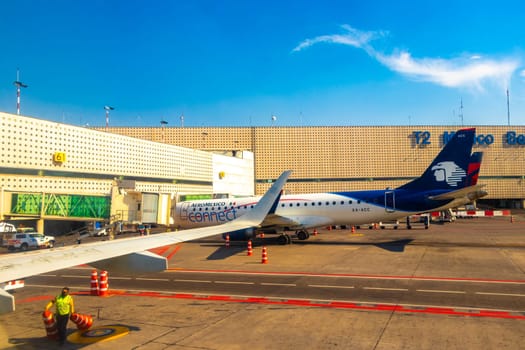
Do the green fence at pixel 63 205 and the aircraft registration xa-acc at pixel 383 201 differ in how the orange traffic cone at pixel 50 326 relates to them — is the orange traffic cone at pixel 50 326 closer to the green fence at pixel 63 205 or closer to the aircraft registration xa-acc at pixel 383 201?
the aircraft registration xa-acc at pixel 383 201

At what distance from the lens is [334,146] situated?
91.1 m

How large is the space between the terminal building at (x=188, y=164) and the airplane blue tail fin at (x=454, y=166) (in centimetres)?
2145

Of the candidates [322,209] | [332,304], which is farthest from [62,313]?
[322,209]

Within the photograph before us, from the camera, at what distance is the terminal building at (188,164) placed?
33.8 m

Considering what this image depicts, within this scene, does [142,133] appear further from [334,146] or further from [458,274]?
[458,274]

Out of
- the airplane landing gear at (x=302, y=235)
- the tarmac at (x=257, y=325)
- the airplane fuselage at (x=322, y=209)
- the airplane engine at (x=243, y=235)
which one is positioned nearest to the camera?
the tarmac at (x=257, y=325)

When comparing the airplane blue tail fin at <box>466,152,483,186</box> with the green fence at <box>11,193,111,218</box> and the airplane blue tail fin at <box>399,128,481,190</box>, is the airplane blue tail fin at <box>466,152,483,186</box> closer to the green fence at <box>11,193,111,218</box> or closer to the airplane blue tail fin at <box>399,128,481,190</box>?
the airplane blue tail fin at <box>399,128,481,190</box>

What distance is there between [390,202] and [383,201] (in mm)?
493

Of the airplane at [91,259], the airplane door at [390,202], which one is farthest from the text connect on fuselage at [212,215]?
the airplane at [91,259]

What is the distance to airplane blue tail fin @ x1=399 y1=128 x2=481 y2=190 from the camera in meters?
26.2

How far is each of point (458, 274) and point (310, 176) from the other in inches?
2919

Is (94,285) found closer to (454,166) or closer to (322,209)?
(322,209)

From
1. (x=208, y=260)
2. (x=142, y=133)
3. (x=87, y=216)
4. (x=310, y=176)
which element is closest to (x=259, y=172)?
(x=310, y=176)

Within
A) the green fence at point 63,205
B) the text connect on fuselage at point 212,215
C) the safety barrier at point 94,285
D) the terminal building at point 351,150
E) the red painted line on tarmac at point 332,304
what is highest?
the terminal building at point 351,150
